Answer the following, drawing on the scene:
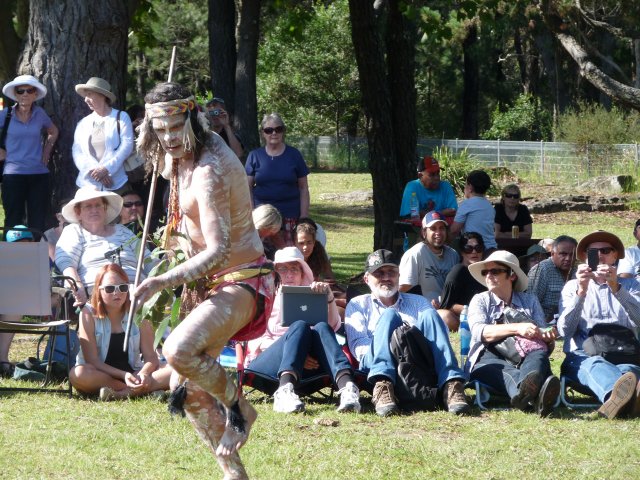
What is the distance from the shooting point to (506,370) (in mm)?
7035

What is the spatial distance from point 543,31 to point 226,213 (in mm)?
33559

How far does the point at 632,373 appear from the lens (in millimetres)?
6680

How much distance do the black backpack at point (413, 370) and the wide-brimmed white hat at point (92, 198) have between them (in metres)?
2.53

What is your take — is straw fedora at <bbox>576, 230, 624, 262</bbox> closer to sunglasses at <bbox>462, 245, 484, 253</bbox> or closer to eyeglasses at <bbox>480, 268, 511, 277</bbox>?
eyeglasses at <bbox>480, 268, 511, 277</bbox>

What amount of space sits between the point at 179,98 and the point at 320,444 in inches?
85.8

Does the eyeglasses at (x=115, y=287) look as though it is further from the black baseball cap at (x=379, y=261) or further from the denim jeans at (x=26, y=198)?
the denim jeans at (x=26, y=198)

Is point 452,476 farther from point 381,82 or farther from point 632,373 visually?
point 381,82

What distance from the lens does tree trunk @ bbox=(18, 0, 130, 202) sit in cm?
1032

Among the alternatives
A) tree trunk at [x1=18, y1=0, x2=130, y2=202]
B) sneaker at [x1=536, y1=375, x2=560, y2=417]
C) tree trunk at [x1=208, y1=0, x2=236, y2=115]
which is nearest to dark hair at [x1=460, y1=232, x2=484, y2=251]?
sneaker at [x1=536, y1=375, x2=560, y2=417]

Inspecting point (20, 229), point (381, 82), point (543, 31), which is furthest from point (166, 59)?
point (20, 229)

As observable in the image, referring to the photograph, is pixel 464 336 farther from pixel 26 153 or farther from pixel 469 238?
pixel 26 153

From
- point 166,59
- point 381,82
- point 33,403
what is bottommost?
point 33,403

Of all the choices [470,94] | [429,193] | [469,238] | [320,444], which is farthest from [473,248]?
[470,94]

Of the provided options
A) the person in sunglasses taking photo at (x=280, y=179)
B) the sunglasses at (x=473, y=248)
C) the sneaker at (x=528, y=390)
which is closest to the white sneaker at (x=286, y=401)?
the sneaker at (x=528, y=390)
